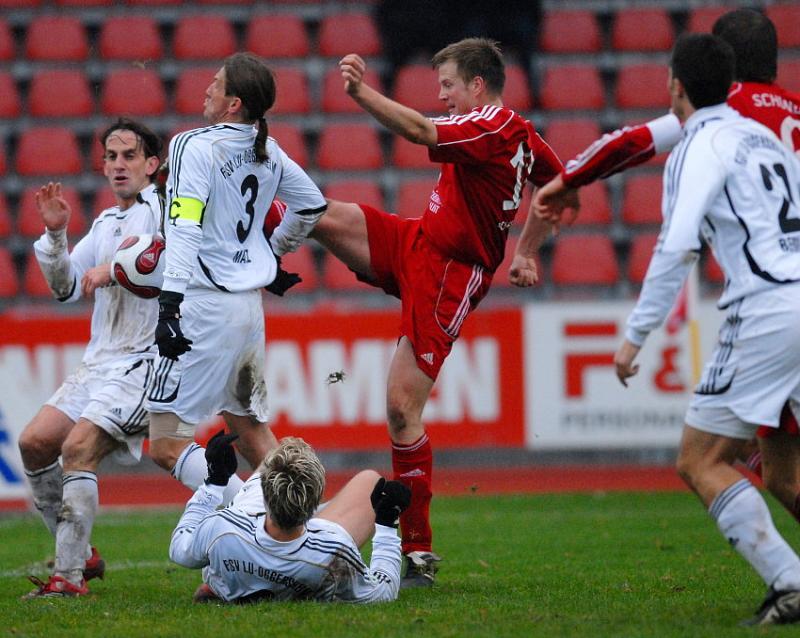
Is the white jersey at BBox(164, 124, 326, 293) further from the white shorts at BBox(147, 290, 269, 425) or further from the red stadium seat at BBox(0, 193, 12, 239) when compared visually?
the red stadium seat at BBox(0, 193, 12, 239)

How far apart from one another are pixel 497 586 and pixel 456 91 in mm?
2598

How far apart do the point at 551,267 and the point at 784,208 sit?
30.1ft

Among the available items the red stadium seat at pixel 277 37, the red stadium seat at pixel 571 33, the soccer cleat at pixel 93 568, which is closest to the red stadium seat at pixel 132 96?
the red stadium seat at pixel 277 37

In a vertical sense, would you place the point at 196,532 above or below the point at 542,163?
below

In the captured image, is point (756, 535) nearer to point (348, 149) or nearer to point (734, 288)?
point (734, 288)

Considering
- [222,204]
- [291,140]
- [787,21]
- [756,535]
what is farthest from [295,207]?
[787,21]

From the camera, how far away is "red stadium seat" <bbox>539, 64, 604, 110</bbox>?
609 inches

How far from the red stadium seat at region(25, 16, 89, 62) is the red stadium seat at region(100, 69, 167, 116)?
2.53 feet

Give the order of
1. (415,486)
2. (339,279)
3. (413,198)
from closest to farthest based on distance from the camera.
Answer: (415,486) → (339,279) → (413,198)

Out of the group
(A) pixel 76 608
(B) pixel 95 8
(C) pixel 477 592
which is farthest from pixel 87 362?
(B) pixel 95 8

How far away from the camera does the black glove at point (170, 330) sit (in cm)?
564

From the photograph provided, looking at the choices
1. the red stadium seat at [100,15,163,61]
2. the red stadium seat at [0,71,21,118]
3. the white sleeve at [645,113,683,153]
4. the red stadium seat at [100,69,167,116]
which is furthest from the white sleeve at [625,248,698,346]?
the red stadium seat at [0,71,21,118]

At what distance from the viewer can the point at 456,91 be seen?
22.6 ft

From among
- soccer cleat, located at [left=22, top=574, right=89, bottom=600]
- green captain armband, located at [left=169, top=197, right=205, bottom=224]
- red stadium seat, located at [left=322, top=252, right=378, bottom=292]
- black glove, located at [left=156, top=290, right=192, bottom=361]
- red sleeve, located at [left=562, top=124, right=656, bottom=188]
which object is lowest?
red stadium seat, located at [left=322, top=252, right=378, bottom=292]
